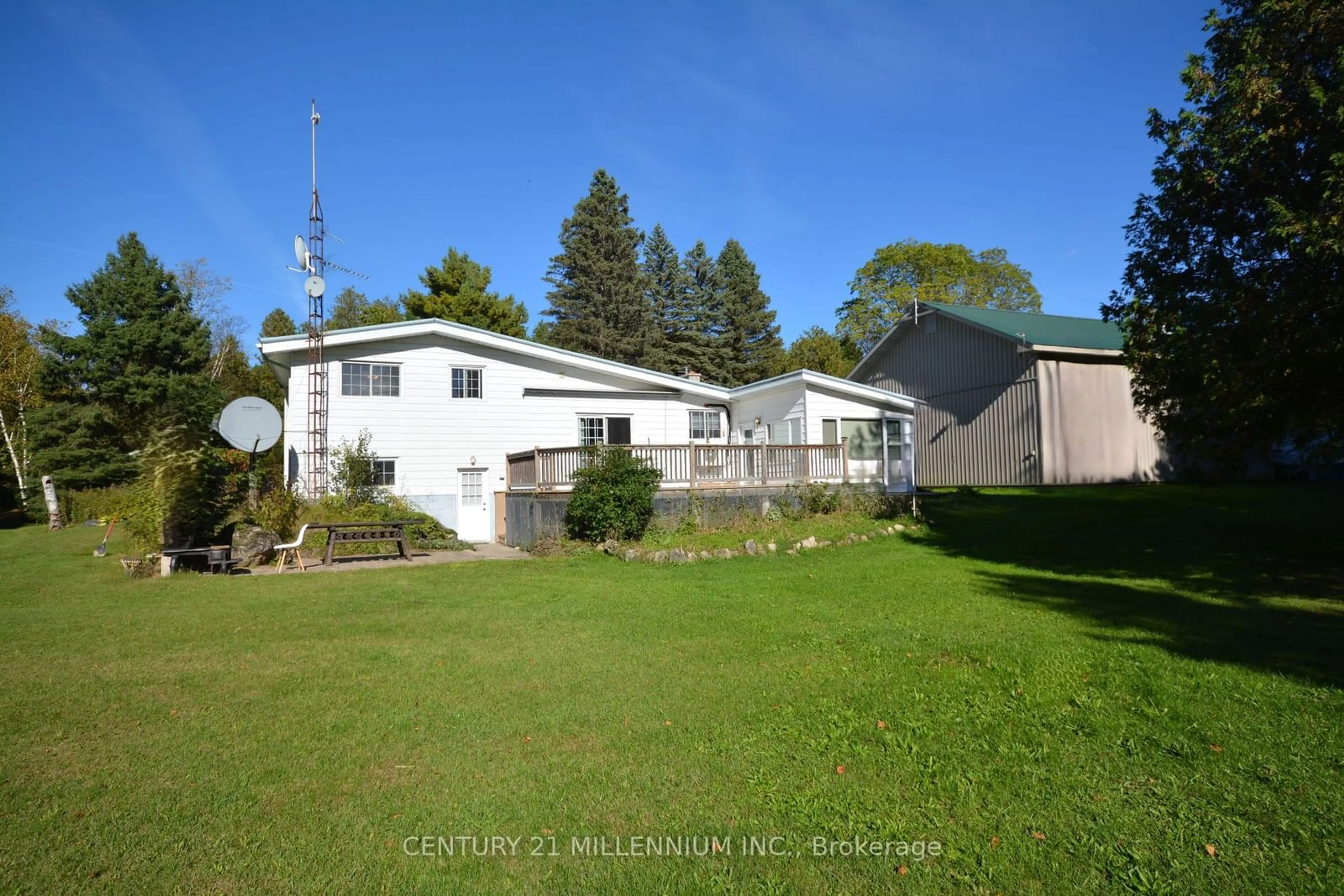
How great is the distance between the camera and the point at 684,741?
4.35 meters

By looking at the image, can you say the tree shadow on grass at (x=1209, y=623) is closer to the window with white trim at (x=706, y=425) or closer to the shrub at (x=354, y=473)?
the window with white trim at (x=706, y=425)

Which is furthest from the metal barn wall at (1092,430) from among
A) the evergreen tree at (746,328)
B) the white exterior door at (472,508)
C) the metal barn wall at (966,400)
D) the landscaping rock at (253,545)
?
the evergreen tree at (746,328)

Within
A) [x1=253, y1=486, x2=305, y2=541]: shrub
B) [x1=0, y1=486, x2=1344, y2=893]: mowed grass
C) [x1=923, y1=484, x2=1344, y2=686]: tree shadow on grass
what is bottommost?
[x1=0, y1=486, x2=1344, y2=893]: mowed grass

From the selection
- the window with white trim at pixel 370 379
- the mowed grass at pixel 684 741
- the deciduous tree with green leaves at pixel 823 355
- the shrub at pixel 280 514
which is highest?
the deciduous tree with green leaves at pixel 823 355

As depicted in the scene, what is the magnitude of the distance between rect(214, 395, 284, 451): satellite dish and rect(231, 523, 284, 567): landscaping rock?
290 centimetres

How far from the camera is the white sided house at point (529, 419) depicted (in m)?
16.9

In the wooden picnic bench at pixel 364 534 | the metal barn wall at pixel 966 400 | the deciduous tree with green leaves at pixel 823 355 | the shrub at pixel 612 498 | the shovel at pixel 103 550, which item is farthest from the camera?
the deciduous tree with green leaves at pixel 823 355

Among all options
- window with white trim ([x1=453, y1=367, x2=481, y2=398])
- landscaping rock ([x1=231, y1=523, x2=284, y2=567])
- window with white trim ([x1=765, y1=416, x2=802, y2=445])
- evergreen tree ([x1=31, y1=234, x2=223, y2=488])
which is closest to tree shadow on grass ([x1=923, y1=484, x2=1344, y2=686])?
window with white trim ([x1=765, y1=416, x2=802, y2=445])

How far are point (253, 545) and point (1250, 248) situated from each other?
16.9 metres

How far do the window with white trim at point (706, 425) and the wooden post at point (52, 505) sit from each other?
72.2ft

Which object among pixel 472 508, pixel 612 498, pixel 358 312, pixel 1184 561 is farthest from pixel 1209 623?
pixel 358 312

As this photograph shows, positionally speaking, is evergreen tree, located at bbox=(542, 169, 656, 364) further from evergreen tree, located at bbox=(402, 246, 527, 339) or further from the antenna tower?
the antenna tower

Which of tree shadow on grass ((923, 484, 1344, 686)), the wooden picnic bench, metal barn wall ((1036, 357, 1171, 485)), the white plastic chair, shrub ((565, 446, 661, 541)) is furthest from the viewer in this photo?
metal barn wall ((1036, 357, 1171, 485))

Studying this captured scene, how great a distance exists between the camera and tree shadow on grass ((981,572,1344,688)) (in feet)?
19.3
